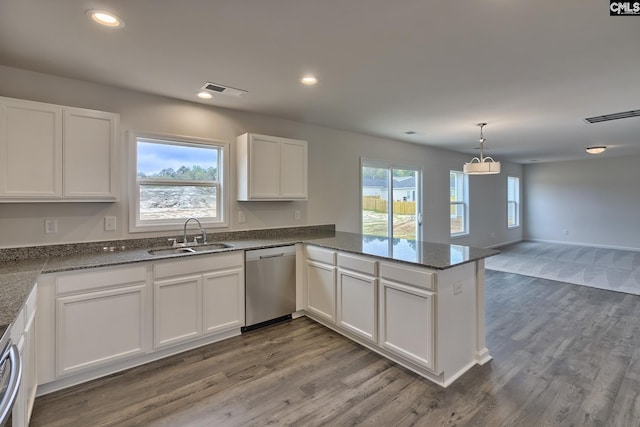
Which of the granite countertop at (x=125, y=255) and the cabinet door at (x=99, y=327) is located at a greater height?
the granite countertop at (x=125, y=255)

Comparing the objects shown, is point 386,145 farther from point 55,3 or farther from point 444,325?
point 55,3

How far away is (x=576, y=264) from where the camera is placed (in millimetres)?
6094

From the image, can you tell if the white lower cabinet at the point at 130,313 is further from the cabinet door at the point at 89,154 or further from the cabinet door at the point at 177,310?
the cabinet door at the point at 89,154

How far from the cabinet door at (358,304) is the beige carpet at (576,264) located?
4029 mm

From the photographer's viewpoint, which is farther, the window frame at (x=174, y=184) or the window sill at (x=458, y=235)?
the window sill at (x=458, y=235)

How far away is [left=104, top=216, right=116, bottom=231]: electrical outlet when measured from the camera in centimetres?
281

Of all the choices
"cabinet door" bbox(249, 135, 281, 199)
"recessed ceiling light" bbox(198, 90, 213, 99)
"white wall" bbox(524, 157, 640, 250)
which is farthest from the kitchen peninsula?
"white wall" bbox(524, 157, 640, 250)

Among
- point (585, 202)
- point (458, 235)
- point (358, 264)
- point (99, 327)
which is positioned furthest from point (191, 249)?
point (585, 202)

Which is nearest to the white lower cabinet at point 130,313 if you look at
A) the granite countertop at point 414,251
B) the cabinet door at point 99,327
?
the cabinet door at point 99,327

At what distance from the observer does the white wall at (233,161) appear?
250cm

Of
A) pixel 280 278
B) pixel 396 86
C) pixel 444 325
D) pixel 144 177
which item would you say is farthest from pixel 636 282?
pixel 144 177

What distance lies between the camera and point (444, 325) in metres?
2.22

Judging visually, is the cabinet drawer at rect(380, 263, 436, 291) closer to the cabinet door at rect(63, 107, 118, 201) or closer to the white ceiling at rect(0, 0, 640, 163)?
the white ceiling at rect(0, 0, 640, 163)

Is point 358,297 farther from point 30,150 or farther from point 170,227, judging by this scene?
point 30,150
